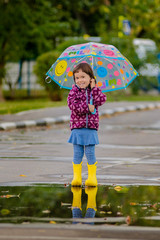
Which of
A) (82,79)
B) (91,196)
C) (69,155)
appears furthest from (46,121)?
(91,196)

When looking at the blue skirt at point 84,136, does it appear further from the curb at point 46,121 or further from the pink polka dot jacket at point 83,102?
the curb at point 46,121

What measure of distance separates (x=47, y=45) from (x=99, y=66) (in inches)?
1067

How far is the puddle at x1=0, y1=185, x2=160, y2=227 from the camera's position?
6644mm

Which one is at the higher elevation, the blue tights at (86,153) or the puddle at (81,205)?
the blue tights at (86,153)

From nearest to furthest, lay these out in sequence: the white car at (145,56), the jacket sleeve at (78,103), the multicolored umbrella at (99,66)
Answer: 1. the jacket sleeve at (78,103)
2. the multicolored umbrella at (99,66)
3. the white car at (145,56)

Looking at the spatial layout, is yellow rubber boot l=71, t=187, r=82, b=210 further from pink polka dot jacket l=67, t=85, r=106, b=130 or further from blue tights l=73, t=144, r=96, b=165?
pink polka dot jacket l=67, t=85, r=106, b=130

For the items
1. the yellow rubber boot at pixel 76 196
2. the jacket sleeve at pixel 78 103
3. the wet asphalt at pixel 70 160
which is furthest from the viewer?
the jacket sleeve at pixel 78 103

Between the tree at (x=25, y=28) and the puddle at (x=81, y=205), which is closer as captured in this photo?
the puddle at (x=81, y=205)

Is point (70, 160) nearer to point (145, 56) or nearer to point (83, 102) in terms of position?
point (83, 102)

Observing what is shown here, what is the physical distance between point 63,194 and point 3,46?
28861mm

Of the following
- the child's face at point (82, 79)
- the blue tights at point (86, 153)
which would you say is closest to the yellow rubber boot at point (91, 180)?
the blue tights at point (86, 153)

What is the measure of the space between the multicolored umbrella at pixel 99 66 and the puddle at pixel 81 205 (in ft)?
5.88

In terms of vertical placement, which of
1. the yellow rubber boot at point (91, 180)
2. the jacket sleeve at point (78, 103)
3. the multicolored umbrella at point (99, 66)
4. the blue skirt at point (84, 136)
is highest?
the multicolored umbrella at point (99, 66)

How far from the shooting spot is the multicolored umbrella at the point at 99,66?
32.6 ft
